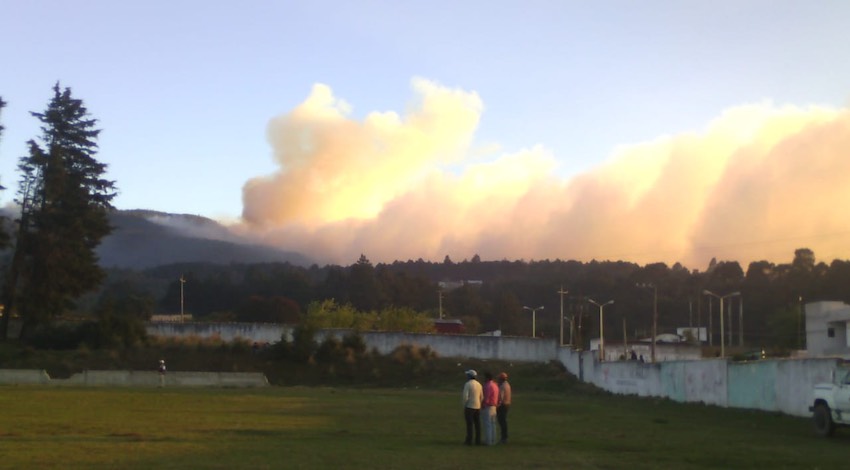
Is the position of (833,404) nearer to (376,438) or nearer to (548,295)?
(376,438)

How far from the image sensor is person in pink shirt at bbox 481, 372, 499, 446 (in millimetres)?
22297

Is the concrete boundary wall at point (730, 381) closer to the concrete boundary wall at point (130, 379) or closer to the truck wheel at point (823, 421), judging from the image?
the truck wheel at point (823, 421)

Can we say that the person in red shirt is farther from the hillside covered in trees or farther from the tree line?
the hillside covered in trees

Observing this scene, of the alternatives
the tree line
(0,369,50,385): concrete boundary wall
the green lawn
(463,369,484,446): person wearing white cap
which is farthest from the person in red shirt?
the tree line

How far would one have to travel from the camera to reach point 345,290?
15512 centimetres

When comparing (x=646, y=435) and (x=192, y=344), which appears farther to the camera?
(x=192, y=344)

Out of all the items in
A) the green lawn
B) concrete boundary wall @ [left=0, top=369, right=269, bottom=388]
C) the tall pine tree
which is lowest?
concrete boundary wall @ [left=0, top=369, right=269, bottom=388]

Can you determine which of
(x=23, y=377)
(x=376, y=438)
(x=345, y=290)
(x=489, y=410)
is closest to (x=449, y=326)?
(x=345, y=290)

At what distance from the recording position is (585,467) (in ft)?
59.2

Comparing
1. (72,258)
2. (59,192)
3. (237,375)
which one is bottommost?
(237,375)

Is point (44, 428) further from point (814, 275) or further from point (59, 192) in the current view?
point (814, 275)

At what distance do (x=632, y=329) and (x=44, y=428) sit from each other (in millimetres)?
130948

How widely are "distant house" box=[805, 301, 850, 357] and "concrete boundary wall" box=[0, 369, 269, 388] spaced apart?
4468 centimetres

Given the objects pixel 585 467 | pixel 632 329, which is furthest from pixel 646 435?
pixel 632 329
